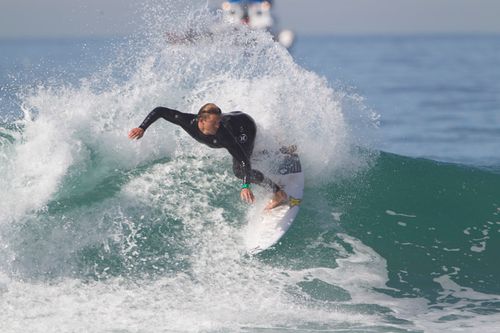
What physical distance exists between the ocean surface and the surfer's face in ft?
4.20

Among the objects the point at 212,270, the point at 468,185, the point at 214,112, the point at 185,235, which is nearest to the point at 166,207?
the point at 185,235

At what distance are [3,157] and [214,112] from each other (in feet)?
9.20

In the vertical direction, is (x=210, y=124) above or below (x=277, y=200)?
above

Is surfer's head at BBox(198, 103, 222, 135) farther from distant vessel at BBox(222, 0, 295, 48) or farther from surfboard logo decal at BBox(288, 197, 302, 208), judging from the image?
distant vessel at BBox(222, 0, 295, 48)

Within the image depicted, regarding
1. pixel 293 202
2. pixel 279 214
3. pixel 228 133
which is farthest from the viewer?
pixel 293 202

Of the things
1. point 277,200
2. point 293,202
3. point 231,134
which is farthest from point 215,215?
point 231,134

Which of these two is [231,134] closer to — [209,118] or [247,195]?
[209,118]

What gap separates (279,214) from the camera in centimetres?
754

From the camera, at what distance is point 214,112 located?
6.51 m

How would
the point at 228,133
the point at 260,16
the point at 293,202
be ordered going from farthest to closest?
the point at 260,16, the point at 293,202, the point at 228,133

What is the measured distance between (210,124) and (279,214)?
150 centimetres

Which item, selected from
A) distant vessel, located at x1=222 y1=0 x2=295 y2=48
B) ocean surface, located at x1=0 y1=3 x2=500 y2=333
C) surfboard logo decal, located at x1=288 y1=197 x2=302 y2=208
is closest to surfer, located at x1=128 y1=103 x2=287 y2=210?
surfboard logo decal, located at x1=288 y1=197 x2=302 y2=208

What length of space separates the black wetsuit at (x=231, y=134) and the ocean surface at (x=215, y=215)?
0.59 meters

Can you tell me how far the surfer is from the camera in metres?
6.57
